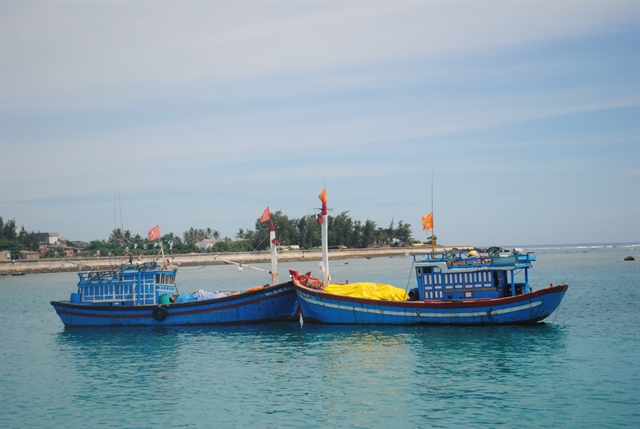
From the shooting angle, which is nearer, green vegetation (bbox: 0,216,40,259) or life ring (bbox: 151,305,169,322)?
life ring (bbox: 151,305,169,322)

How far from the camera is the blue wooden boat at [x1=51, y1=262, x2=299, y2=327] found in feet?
126

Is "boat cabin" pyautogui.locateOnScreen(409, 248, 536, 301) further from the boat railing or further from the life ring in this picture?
the life ring

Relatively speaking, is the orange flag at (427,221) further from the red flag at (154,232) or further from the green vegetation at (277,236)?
the green vegetation at (277,236)

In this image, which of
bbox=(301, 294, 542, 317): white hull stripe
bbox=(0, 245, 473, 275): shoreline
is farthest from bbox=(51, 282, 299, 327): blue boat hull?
bbox=(0, 245, 473, 275): shoreline

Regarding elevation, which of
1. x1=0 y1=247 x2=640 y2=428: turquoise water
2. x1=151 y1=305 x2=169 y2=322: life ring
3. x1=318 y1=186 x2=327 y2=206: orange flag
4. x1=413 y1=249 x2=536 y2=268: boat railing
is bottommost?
x1=0 y1=247 x2=640 y2=428: turquoise water

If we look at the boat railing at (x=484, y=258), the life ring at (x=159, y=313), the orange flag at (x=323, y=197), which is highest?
the orange flag at (x=323, y=197)

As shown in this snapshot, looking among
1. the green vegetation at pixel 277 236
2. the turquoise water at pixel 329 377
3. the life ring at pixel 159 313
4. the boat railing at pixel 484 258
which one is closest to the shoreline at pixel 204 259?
the green vegetation at pixel 277 236

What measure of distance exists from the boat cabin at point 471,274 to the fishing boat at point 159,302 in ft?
26.8

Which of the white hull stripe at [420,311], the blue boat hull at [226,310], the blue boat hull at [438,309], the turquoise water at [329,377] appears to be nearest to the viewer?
the turquoise water at [329,377]

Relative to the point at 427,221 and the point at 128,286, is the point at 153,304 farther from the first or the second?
the point at 427,221

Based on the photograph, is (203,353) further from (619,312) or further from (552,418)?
(619,312)

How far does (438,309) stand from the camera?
3478 cm

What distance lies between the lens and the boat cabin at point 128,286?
40.3 meters

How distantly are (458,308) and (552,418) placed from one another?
15310mm
